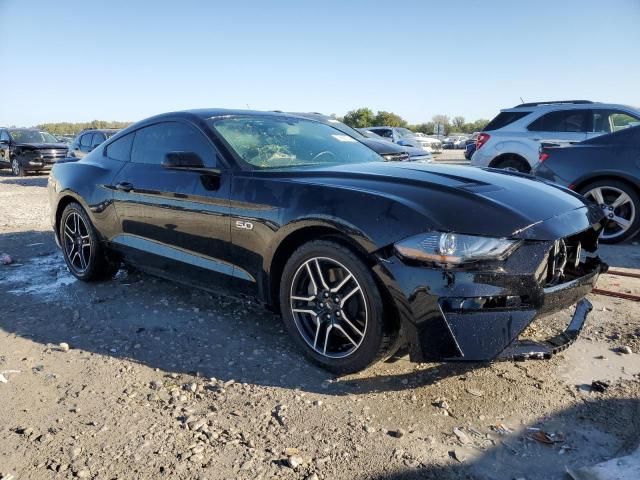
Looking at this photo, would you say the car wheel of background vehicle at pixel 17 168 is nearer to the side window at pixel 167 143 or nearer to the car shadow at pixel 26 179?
the car shadow at pixel 26 179

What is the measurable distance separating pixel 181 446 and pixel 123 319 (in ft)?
5.92

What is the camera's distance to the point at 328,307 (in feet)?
9.73

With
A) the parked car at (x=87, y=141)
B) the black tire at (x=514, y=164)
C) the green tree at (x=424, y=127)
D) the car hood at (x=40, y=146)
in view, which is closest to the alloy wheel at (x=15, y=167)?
the car hood at (x=40, y=146)

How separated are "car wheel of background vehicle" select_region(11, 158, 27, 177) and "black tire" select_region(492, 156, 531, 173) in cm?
1522

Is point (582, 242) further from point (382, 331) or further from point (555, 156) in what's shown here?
point (555, 156)

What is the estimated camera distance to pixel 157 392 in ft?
9.37

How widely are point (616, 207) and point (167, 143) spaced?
4964mm

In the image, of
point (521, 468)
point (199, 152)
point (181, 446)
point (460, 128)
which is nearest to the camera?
point (521, 468)

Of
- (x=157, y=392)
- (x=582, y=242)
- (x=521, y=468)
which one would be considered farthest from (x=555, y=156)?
(x=157, y=392)

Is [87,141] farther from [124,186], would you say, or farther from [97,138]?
[124,186]

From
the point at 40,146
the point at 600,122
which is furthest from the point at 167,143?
the point at 40,146

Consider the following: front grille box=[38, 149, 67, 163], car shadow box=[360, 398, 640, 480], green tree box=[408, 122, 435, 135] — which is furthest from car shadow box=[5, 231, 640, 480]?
green tree box=[408, 122, 435, 135]

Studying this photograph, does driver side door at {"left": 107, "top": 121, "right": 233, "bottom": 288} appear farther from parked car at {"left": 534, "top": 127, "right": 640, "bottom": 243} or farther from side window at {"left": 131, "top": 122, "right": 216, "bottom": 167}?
parked car at {"left": 534, "top": 127, "right": 640, "bottom": 243}

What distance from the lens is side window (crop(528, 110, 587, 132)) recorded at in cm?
888
